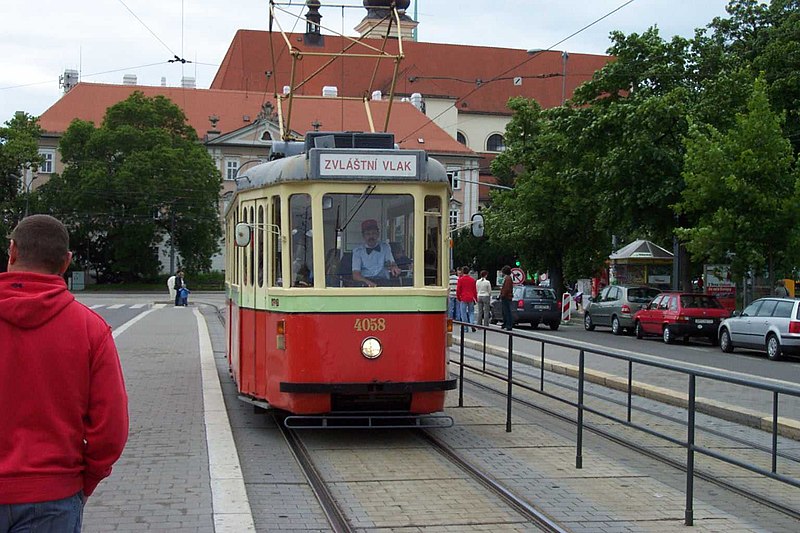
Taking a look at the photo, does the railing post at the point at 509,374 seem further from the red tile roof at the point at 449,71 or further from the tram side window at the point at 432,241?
the red tile roof at the point at 449,71

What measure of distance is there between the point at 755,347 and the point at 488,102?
256ft

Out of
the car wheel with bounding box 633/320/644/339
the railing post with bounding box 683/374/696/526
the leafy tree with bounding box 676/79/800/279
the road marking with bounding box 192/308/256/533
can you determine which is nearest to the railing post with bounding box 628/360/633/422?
the railing post with bounding box 683/374/696/526

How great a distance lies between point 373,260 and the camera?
10.1 meters

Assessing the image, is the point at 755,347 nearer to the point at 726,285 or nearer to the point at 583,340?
the point at 583,340

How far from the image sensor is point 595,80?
3747 cm

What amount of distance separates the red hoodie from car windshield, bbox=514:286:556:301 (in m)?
33.8

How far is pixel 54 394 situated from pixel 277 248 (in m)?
6.81

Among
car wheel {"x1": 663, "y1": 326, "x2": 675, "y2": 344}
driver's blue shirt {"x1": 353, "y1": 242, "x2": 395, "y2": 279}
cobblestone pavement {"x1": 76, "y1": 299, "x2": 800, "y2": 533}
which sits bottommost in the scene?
car wheel {"x1": 663, "y1": 326, "x2": 675, "y2": 344}

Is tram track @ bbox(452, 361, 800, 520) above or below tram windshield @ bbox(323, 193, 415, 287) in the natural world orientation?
below

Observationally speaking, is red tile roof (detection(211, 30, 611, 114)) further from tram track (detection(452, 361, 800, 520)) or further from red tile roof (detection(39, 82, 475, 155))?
tram track (detection(452, 361, 800, 520))

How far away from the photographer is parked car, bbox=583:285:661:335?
1380 inches

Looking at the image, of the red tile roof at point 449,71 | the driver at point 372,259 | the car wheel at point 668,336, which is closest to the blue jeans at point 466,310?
the car wheel at point 668,336

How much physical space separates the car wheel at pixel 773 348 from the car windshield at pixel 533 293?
40.5ft

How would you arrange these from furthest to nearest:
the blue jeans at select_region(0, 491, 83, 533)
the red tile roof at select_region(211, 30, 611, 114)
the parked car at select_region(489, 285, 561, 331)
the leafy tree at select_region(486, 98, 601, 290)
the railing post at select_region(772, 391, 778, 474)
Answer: the red tile roof at select_region(211, 30, 611, 114)
the leafy tree at select_region(486, 98, 601, 290)
the parked car at select_region(489, 285, 561, 331)
the railing post at select_region(772, 391, 778, 474)
the blue jeans at select_region(0, 491, 83, 533)
